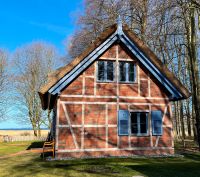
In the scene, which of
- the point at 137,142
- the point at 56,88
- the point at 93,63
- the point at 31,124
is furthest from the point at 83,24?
the point at 31,124

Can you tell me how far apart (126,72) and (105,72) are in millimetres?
1384

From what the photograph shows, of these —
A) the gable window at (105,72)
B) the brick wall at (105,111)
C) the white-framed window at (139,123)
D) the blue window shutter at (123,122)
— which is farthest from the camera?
the gable window at (105,72)

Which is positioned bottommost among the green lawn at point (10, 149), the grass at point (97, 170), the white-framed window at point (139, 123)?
the green lawn at point (10, 149)

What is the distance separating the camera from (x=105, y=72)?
53.2ft

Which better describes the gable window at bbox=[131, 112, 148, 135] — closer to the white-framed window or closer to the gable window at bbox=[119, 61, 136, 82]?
the white-framed window

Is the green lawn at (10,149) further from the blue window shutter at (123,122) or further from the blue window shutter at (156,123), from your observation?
the blue window shutter at (156,123)

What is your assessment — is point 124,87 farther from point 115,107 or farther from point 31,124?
point 31,124

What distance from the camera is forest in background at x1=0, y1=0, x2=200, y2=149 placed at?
1728 centimetres

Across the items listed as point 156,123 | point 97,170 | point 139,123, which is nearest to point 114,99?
point 139,123

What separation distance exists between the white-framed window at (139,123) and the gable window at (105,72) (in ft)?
8.67

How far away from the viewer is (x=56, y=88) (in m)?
14.9

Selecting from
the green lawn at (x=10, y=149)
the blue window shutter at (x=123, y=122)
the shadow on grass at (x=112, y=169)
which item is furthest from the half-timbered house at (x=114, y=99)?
the green lawn at (x=10, y=149)

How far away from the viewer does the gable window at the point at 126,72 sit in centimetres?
1652

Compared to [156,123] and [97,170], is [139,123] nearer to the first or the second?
[156,123]
